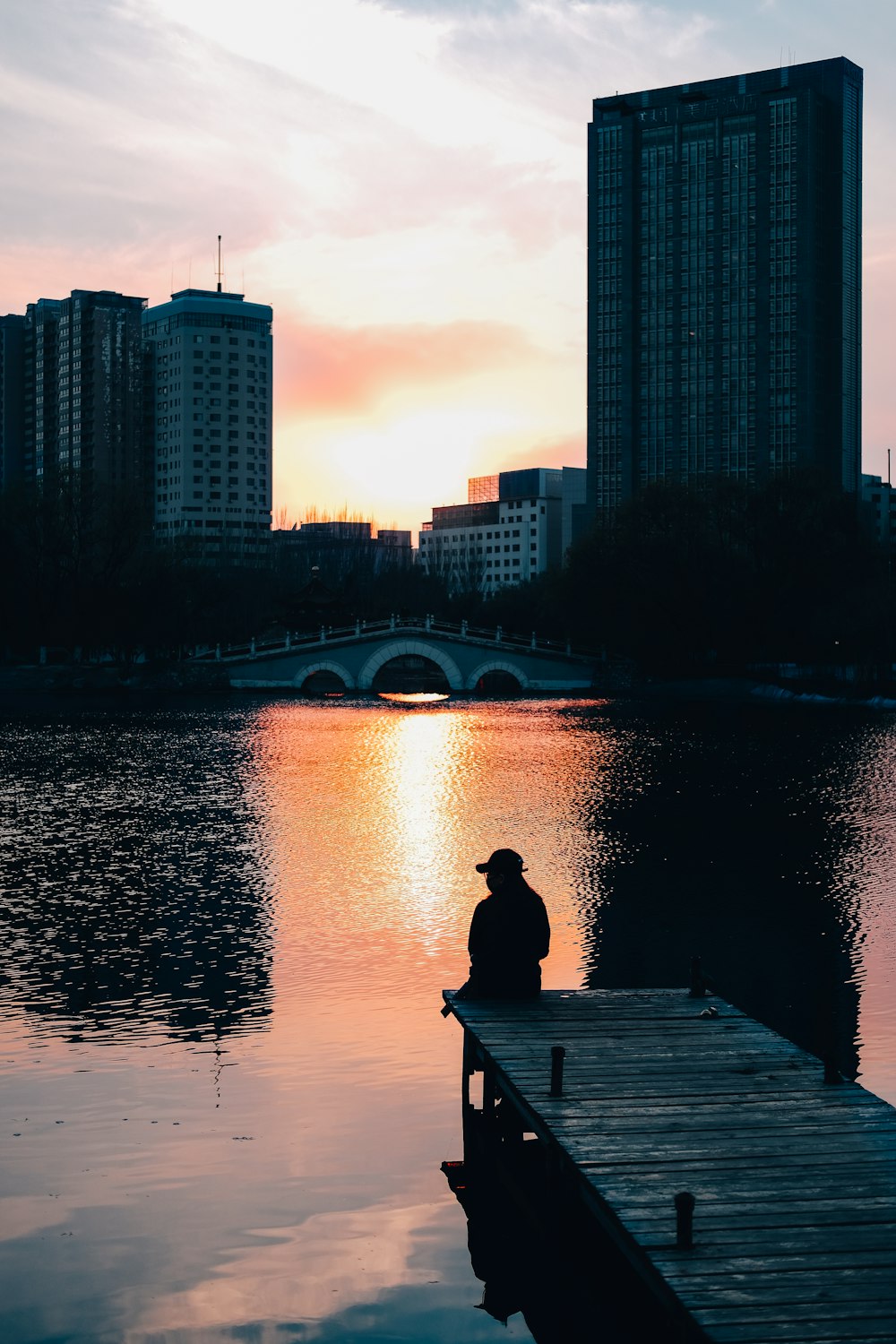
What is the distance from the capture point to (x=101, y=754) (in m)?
50.5

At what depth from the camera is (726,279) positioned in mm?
187250

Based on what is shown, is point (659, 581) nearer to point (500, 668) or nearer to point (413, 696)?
point (500, 668)

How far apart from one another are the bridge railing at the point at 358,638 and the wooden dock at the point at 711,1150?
286ft

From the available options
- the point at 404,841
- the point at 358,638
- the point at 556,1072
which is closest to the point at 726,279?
the point at 358,638

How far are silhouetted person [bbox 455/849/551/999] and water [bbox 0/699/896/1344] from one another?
103cm

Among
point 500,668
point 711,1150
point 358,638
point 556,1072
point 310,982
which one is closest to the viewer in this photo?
point 711,1150

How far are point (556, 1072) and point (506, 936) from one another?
244 cm

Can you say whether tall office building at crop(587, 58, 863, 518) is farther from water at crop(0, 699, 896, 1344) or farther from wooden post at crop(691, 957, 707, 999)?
wooden post at crop(691, 957, 707, 999)

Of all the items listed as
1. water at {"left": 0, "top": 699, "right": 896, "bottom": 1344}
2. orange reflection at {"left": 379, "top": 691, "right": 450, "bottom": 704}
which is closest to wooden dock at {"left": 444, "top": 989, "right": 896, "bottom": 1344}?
water at {"left": 0, "top": 699, "right": 896, "bottom": 1344}

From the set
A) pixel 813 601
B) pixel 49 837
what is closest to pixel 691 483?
pixel 813 601

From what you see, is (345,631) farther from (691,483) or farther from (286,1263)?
(286,1263)

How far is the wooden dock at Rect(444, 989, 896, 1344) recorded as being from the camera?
8.14 meters

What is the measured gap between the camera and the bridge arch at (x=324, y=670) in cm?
10156

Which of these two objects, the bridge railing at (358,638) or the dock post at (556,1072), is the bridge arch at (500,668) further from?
the dock post at (556,1072)
